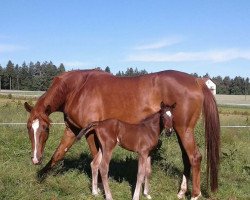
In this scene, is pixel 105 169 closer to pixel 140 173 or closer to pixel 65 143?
pixel 140 173

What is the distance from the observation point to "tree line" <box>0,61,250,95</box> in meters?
89.3

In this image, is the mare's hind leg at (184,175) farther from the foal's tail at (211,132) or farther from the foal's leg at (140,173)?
the foal's leg at (140,173)

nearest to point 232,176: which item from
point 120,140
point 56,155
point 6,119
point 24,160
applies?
point 120,140

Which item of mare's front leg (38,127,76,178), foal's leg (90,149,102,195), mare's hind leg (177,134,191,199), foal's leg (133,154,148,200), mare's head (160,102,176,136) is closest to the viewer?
mare's head (160,102,176,136)

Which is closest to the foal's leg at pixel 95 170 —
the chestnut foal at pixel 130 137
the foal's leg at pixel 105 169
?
the chestnut foal at pixel 130 137

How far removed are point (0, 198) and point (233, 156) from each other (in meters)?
5.69

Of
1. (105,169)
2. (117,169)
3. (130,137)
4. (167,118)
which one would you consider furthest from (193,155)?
(117,169)

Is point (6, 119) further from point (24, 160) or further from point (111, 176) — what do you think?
point (111, 176)

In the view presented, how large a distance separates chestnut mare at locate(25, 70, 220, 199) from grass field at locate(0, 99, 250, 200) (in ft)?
1.56

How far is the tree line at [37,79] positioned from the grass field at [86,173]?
75364 mm

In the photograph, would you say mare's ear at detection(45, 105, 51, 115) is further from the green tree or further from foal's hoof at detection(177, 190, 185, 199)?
the green tree

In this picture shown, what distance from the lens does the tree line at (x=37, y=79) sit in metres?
89.3

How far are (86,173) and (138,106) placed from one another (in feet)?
6.21

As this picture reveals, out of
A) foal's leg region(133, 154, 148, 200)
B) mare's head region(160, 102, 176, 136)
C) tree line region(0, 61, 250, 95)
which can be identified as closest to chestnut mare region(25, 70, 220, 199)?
mare's head region(160, 102, 176, 136)
